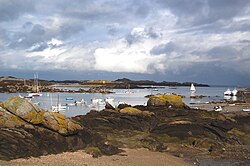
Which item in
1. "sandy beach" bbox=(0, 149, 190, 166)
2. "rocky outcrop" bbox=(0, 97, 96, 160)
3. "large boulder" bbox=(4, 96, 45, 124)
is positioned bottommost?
"sandy beach" bbox=(0, 149, 190, 166)

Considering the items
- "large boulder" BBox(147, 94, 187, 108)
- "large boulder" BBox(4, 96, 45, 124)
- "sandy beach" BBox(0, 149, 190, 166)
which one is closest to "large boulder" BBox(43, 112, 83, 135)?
"large boulder" BBox(4, 96, 45, 124)

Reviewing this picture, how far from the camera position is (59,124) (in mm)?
23125

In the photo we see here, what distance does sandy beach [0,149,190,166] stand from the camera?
18.3 m

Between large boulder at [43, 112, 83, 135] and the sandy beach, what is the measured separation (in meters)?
2.31

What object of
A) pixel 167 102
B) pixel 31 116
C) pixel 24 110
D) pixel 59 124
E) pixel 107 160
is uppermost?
pixel 24 110

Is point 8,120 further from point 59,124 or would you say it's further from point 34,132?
point 59,124

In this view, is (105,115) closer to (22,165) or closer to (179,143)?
(179,143)

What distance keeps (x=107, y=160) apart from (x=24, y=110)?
22.8 ft

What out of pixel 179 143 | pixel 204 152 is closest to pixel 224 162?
pixel 204 152

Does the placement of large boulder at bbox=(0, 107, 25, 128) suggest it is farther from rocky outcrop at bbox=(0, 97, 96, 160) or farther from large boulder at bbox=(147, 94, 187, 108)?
large boulder at bbox=(147, 94, 187, 108)

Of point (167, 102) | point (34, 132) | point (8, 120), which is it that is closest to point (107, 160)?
point (34, 132)

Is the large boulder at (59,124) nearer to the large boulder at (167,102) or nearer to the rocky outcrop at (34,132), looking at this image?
the rocky outcrop at (34,132)

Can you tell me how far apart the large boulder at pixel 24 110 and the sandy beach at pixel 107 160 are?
3483mm

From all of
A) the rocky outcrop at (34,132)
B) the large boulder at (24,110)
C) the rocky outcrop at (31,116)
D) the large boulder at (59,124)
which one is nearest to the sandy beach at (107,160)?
the rocky outcrop at (34,132)
